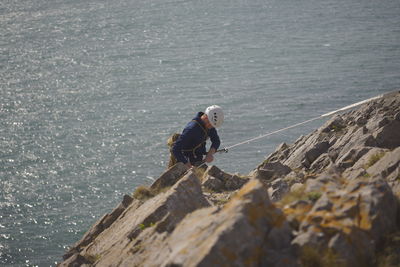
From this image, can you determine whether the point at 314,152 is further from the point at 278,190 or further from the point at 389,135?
the point at 278,190

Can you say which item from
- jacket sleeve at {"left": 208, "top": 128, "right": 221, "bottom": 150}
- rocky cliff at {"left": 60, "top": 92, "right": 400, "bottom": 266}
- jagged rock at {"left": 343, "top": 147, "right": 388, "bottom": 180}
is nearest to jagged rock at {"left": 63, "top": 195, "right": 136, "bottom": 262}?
rocky cliff at {"left": 60, "top": 92, "right": 400, "bottom": 266}

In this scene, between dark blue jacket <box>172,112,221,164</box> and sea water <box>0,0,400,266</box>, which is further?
sea water <box>0,0,400,266</box>

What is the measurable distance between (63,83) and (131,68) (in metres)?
10.4

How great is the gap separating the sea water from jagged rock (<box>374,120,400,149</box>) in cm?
2229

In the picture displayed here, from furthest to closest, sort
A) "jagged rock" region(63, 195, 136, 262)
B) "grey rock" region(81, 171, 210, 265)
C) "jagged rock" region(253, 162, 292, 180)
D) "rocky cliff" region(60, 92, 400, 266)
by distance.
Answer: "jagged rock" region(253, 162, 292, 180), "jagged rock" region(63, 195, 136, 262), "grey rock" region(81, 171, 210, 265), "rocky cliff" region(60, 92, 400, 266)

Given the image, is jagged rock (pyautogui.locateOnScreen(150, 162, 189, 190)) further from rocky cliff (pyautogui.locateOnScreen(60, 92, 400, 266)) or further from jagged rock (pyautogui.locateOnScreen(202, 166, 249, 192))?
rocky cliff (pyautogui.locateOnScreen(60, 92, 400, 266))

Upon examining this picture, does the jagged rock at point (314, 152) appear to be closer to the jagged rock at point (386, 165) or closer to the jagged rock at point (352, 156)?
the jagged rock at point (352, 156)

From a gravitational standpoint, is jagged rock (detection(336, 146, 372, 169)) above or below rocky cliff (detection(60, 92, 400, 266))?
below

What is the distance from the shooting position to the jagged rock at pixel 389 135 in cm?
2181

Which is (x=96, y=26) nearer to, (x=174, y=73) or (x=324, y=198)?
(x=174, y=73)

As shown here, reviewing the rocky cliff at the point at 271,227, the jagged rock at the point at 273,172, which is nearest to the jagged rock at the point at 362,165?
the rocky cliff at the point at 271,227

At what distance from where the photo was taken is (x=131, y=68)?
274 ft

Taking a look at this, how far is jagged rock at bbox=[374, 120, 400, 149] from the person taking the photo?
21.8 m

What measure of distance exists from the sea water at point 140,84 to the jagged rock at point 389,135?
73.1ft
